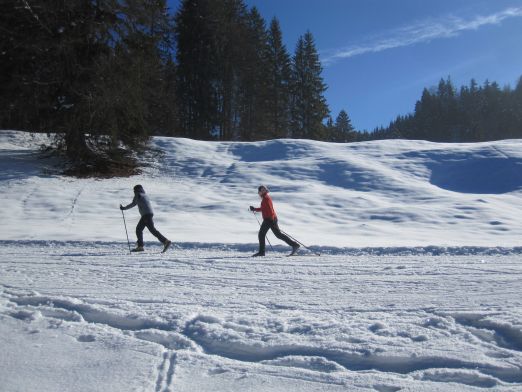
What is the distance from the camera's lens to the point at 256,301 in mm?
4664

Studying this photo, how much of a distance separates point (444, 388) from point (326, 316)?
1.47m

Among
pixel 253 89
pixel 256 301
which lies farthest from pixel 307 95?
pixel 256 301

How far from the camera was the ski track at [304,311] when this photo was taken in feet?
10.3

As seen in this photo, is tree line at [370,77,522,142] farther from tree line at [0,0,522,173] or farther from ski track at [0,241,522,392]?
ski track at [0,241,522,392]

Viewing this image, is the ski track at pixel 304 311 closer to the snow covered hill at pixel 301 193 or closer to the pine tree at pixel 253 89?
the snow covered hill at pixel 301 193

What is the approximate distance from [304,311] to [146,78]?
16.5 metres

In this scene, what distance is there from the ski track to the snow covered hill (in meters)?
3.17

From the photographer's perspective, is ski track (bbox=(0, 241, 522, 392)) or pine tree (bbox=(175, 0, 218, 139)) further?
pine tree (bbox=(175, 0, 218, 139))

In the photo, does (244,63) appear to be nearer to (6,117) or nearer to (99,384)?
(6,117)

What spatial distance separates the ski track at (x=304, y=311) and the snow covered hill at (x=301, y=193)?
10.4 ft

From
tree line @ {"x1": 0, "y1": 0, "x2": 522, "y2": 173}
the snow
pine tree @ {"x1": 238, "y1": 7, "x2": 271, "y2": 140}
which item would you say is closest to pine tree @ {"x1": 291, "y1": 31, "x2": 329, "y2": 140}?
tree line @ {"x1": 0, "y1": 0, "x2": 522, "y2": 173}

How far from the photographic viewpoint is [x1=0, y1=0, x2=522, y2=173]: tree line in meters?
16.4

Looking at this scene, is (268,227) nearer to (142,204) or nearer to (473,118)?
(142,204)

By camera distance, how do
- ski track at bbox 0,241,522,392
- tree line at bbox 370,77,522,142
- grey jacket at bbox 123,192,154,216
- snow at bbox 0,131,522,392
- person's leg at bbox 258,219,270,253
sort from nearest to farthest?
1. snow at bbox 0,131,522,392
2. ski track at bbox 0,241,522,392
3. person's leg at bbox 258,219,270,253
4. grey jacket at bbox 123,192,154,216
5. tree line at bbox 370,77,522,142
